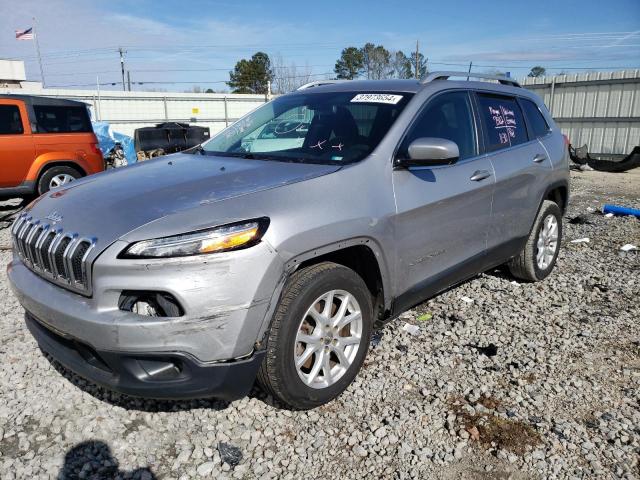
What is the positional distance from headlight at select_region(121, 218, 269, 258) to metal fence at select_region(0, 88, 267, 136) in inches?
779

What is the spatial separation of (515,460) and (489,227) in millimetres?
1828

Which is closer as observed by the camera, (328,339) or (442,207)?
(328,339)

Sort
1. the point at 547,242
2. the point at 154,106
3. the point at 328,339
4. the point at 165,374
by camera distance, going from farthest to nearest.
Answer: the point at 154,106 → the point at 547,242 → the point at 328,339 → the point at 165,374

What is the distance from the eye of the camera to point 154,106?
874 inches

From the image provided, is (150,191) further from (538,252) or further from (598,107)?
(598,107)

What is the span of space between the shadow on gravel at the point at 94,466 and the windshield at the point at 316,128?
1.86m

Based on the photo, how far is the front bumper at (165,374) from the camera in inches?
87.5

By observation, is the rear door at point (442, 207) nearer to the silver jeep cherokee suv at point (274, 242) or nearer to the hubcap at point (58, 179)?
the silver jeep cherokee suv at point (274, 242)

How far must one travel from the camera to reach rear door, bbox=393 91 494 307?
303 centimetres

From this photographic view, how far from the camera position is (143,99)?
71.2 feet

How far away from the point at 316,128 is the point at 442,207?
99cm

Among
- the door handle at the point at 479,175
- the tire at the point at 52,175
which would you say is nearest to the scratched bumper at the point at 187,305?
the door handle at the point at 479,175

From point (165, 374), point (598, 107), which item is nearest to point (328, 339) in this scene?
point (165, 374)

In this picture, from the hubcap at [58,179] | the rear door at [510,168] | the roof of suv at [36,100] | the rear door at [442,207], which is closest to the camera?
the rear door at [442,207]
